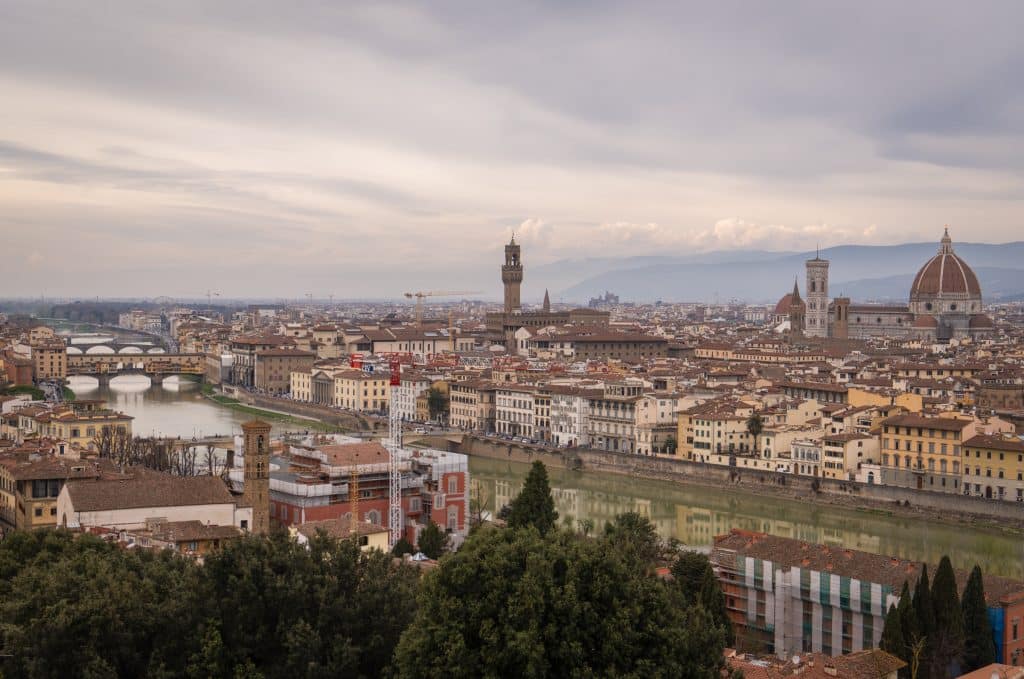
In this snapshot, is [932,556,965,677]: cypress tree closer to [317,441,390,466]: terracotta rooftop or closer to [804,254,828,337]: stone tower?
[317,441,390,466]: terracotta rooftop

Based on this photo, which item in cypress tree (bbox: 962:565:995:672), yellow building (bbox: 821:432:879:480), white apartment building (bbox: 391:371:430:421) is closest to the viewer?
cypress tree (bbox: 962:565:995:672)

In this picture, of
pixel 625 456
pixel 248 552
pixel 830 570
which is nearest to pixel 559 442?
pixel 625 456

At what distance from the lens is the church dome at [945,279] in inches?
2313

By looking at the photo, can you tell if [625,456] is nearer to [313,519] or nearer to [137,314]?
[313,519]

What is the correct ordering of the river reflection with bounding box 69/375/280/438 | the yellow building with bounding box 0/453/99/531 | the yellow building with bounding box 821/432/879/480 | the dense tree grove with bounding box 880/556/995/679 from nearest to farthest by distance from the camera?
the dense tree grove with bounding box 880/556/995/679
the yellow building with bounding box 0/453/99/531
the yellow building with bounding box 821/432/879/480
the river reflection with bounding box 69/375/280/438

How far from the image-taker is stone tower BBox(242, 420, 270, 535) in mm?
14727

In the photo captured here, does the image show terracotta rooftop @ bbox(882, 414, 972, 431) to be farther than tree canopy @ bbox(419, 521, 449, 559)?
Yes

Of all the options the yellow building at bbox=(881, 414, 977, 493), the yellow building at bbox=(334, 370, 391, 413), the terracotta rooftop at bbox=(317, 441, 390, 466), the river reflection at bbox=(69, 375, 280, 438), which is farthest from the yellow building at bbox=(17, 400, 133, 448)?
the yellow building at bbox=(881, 414, 977, 493)

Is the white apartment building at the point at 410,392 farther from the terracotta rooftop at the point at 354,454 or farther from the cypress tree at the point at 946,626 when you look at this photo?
the cypress tree at the point at 946,626

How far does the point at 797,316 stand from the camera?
60094mm

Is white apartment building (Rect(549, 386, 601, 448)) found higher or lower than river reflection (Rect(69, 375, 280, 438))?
higher

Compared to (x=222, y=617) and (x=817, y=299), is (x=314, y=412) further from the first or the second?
(x=817, y=299)

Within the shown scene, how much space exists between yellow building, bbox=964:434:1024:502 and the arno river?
3.91ft

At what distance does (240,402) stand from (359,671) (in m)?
35.9
